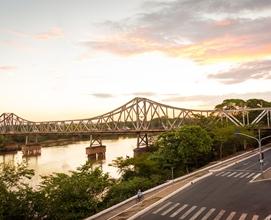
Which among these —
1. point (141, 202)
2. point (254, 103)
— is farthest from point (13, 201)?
point (254, 103)

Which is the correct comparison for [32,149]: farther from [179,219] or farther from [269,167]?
[179,219]

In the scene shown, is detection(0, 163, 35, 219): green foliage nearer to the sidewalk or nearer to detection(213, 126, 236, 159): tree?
the sidewalk

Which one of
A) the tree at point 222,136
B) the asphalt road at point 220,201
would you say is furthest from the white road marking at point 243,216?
the tree at point 222,136

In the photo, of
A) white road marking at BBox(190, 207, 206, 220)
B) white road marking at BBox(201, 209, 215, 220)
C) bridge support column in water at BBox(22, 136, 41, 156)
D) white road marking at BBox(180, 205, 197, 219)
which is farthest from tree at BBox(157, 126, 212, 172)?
bridge support column in water at BBox(22, 136, 41, 156)

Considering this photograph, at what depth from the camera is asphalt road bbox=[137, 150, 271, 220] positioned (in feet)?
105

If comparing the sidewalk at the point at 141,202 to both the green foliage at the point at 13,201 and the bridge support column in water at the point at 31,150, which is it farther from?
the bridge support column in water at the point at 31,150

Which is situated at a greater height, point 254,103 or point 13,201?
point 254,103

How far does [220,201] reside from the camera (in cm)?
3591

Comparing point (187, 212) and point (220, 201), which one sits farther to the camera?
point (220, 201)

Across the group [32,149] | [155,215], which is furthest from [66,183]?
[32,149]

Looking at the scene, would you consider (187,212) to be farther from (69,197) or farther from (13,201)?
(13,201)

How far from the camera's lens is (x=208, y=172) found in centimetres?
5431

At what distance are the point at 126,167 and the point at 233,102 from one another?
265ft

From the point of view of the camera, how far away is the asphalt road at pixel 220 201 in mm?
31938
